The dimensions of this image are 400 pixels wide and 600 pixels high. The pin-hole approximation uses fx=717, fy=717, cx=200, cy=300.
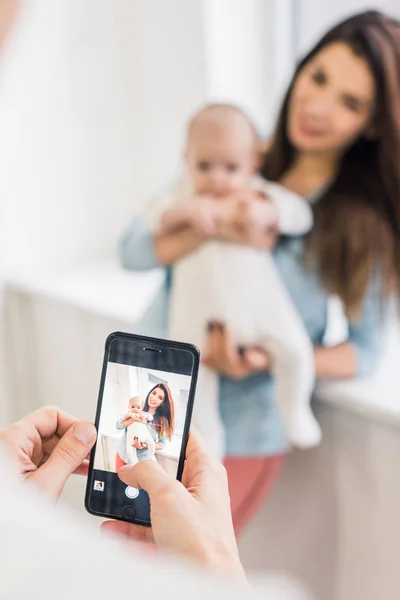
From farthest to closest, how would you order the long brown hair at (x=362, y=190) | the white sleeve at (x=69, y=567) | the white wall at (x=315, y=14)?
the white wall at (x=315, y=14)
the long brown hair at (x=362, y=190)
the white sleeve at (x=69, y=567)

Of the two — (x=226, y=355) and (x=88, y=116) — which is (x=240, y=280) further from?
(x=88, y=116)

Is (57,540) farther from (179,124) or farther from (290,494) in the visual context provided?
(179,124)

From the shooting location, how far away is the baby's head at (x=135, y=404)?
0.23m

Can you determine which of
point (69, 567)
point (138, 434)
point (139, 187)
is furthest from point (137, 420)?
point (139, 187)

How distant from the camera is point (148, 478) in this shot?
0.72 feet

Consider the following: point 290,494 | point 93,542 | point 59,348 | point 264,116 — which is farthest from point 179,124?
point 93,542

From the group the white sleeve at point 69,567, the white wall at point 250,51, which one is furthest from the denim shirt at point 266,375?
the white sleeve at point 69,567

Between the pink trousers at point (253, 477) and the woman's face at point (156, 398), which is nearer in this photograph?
the woman's face at point (156, 398)

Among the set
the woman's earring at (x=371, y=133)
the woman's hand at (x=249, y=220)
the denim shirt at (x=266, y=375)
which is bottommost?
the denim shirt at (x=266, y=375)

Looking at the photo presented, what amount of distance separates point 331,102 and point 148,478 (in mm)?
514

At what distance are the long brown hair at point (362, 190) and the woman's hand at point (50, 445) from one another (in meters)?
0.47

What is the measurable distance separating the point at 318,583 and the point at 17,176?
61cm

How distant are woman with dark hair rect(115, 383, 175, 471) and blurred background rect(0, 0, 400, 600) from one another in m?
0.40

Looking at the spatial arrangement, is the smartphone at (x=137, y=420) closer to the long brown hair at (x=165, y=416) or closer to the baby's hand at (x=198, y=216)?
the long brown hair at (x=165, y=416)
